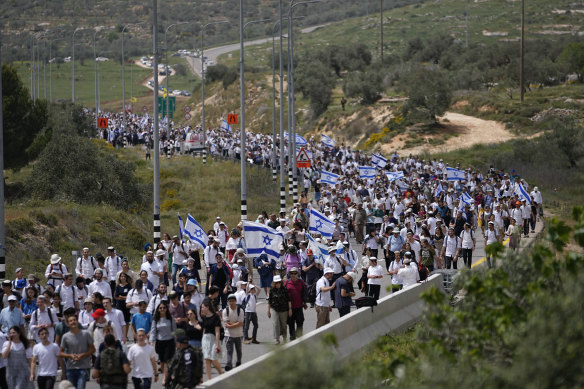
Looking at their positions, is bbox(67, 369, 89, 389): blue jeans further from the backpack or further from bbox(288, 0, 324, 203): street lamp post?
bbox(288, 0, 324, 203): street lamp post

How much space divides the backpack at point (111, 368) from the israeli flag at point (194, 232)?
11145 mm

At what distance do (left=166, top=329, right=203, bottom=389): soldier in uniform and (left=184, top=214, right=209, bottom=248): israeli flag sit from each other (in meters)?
10.9

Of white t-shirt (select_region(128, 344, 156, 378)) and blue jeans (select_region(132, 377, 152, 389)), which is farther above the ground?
white t-shirt (select_region(128, 344, 156, 378))

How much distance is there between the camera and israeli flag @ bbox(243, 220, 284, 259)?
71.9 feet

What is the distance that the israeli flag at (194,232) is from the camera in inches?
905

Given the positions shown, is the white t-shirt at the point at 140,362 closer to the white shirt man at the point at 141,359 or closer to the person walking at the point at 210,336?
the white shirt man at the point at 141,359

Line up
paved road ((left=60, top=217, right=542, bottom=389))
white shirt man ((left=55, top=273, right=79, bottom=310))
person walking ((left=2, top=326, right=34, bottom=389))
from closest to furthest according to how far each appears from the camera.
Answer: person walking ((left=2, top=326, right=34, bottom=389)), paved road ((left=60, top=217, right=542, bottom=389)), white shirt man ((left=55, top=273, right=79, bottom=310))

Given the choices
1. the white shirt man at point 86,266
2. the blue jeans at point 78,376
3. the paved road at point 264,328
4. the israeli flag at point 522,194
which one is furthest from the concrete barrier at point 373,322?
the israeli flag at point 522,194

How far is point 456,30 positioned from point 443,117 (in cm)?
6236

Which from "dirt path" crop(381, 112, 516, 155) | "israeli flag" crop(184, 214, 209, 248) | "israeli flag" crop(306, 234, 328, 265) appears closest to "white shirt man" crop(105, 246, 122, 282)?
"israeli flag" crop(184, 214, 209, 248)

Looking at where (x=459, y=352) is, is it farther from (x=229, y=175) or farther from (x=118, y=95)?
(x=118, y=95)

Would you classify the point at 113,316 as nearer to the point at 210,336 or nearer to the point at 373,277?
the point at 210,336

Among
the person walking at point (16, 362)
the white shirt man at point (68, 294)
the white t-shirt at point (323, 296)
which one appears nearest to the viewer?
the person walking at point (16, 362)

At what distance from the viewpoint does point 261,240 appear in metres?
22.0
